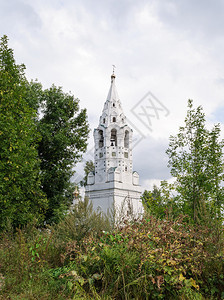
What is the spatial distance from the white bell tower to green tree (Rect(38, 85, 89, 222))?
10.2m

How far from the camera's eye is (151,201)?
38.7 feet

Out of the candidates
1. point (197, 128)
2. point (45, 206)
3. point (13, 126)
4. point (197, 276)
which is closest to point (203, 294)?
point (197, 276)

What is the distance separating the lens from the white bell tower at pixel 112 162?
100ft

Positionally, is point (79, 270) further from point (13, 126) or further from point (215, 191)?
point (13, 126)

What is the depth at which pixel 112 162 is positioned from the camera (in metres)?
31.5

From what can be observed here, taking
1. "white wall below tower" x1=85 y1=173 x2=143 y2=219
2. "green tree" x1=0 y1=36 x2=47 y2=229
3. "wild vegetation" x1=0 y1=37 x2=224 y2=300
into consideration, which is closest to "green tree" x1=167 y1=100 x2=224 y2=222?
"wild vegetation" x1=0 y1=37 x2=224 y2=300

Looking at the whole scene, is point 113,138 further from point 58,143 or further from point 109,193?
point 58,143

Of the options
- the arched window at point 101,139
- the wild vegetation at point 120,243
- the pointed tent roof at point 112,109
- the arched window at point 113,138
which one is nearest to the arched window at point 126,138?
the arched window at point 113,138

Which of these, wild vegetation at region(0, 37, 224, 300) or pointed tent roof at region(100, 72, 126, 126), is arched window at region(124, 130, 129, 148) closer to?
pointed tent roof at region(100, 72, 126, 126)

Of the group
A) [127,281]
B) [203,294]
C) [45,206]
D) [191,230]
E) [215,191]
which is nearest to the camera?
Result: [127,281]

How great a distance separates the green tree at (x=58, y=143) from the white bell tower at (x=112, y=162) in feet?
Answer: 33.6

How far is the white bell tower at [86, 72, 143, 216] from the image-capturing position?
3058 cm

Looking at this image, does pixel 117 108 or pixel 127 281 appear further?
pixel 117 108

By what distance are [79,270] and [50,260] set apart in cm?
138
